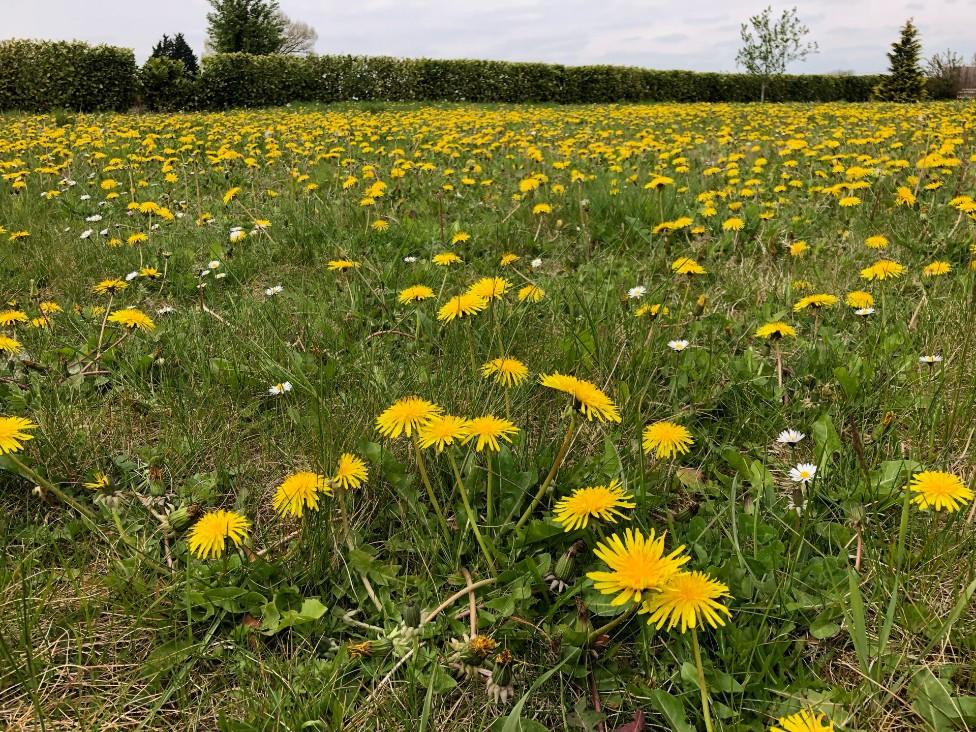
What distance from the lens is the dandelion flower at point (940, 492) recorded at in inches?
48.6

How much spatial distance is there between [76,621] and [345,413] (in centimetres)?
81

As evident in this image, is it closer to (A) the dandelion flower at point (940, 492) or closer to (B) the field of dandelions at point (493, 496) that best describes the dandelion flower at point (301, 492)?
(B) the field of dandelions at point (493, 496)

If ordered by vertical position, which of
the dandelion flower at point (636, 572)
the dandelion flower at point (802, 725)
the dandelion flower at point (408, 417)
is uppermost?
the dandelion flower at point (408, 417)

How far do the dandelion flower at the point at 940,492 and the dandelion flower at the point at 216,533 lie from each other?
138 cm

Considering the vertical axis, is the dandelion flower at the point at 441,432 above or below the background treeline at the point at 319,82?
below

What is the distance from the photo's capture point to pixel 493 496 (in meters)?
1.62

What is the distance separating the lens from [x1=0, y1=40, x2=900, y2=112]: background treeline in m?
16.3

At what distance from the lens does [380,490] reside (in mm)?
1660

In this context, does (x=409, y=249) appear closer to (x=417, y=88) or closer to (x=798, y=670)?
(x=798, y=670)

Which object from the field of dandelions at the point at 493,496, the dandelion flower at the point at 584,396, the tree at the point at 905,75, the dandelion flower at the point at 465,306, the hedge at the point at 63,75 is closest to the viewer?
the field of dandelions at the point at 493,496

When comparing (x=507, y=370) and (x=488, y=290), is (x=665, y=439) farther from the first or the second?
(x=488, y=290)

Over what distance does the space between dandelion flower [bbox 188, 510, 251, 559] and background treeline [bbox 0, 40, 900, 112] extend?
1926 centimetres

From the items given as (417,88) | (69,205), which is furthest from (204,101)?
(69,205)

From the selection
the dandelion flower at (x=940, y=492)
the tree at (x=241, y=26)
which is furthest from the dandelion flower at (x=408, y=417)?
the tree at (x=241, y=26)
